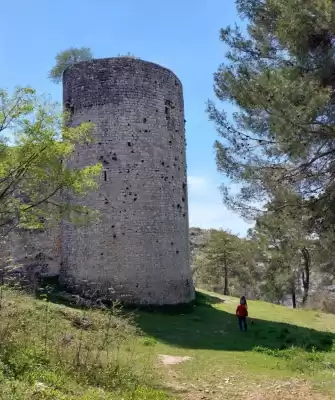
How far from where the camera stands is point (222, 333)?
14.7 meters

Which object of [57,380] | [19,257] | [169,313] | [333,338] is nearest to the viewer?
[57,380]

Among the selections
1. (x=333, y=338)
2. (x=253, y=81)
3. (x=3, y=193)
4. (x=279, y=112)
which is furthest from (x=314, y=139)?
(x=333, y=338)

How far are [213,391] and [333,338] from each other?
6.70 m

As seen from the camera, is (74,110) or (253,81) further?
(74,110)

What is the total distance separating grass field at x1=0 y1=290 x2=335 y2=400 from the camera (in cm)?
733

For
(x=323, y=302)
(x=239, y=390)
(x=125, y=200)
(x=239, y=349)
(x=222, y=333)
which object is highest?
(x=125, y=200)

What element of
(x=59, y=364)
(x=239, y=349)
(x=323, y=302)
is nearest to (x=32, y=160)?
(x=59, y=364)

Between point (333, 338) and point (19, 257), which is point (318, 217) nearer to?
point (333, 338)

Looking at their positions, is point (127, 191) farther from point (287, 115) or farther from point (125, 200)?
point (287, 115)

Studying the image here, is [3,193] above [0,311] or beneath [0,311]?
above

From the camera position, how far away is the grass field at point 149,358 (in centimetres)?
733

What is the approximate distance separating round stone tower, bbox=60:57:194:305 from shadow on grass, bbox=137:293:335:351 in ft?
4.41

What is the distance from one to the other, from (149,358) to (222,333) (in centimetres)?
505

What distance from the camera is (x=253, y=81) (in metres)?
10.2
